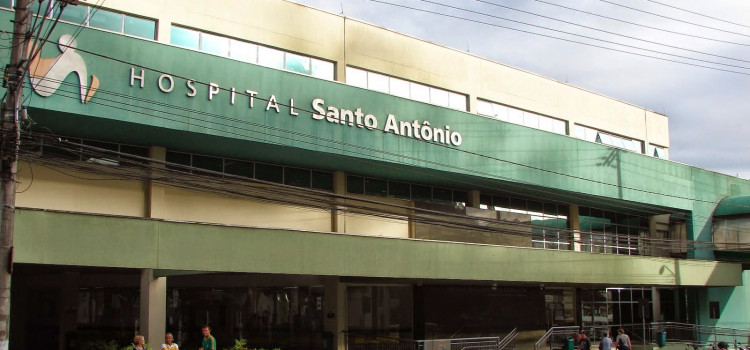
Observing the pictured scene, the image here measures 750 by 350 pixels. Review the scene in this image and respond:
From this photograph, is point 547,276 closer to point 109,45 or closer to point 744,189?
point 109,45

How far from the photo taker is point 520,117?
3672 centimetres

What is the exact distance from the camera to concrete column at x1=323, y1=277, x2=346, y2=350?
97.8 ft

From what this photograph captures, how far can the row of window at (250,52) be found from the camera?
25.8 meters

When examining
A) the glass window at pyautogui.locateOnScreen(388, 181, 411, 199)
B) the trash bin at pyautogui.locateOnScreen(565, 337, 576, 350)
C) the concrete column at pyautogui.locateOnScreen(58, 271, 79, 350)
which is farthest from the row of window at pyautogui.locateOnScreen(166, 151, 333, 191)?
the trash bin at pyautogui.locateOnScreen(565, 337, 576, 350)

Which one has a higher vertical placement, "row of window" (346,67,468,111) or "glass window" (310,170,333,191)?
"row of window" (346,67,468,111)

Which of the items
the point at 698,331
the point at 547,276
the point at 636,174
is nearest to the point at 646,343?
the point at 698,331

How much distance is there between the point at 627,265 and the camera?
1394 inches

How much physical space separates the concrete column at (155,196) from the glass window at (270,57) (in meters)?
4.92

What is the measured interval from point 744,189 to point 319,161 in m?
31.4

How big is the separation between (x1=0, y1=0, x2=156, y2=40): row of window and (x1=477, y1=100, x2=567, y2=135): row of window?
613 inches

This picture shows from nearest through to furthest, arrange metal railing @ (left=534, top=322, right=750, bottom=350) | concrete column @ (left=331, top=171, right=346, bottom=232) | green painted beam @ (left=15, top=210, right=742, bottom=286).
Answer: green painted beam @ (left=15, top=210, right=742, bottom=286)
concrete column @ (left=331, top=171, right=346, bottom=232)
metal railing @ (left=534, top=322, right=750, bottom=350)

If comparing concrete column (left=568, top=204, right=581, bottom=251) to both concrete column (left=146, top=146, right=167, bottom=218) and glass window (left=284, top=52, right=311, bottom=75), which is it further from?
concrete column (left=146, top=146, right=167, bottom=218)

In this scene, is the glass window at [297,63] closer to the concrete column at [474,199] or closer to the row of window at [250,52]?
the row of window at [250,52]

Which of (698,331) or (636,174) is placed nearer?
(636,174)
